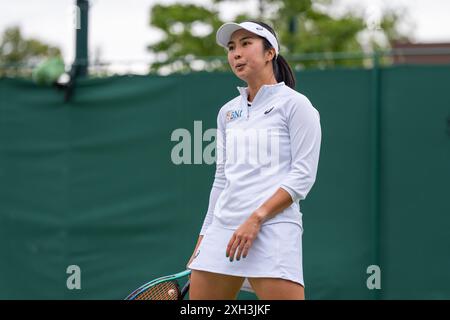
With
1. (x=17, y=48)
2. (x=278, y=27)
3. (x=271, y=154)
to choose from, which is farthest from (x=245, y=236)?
(x=17, y=48)

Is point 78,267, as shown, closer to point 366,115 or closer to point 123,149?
point 123,149

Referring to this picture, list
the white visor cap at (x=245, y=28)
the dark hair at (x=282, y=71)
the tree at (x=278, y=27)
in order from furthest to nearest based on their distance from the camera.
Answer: the tree at (x=278, y=27), the dark hair at (x=282, y=71), the white visor cap at (x=245, y=28)

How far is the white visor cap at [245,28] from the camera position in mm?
3701

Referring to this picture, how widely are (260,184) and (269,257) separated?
311 millimetres

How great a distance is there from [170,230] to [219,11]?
10.3 meters

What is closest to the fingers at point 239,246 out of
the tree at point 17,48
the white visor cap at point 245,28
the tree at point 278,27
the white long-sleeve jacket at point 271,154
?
the white long-sleeve jacket at point 271,154

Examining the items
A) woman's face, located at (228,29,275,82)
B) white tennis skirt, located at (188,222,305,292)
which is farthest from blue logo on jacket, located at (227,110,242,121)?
white tennis skirt, located at (188,222,305,292)

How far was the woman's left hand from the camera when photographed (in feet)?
11.4

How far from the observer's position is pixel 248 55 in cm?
374

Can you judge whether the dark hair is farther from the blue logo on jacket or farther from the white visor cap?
the blue logo on jacket

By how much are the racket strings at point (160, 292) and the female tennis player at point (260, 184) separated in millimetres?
433

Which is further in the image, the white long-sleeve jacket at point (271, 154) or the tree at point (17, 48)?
the tree at point (17, 48)

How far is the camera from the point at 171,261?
6863 millimetres

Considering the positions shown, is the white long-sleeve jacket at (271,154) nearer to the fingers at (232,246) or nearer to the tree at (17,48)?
the fingers at (232,246)
